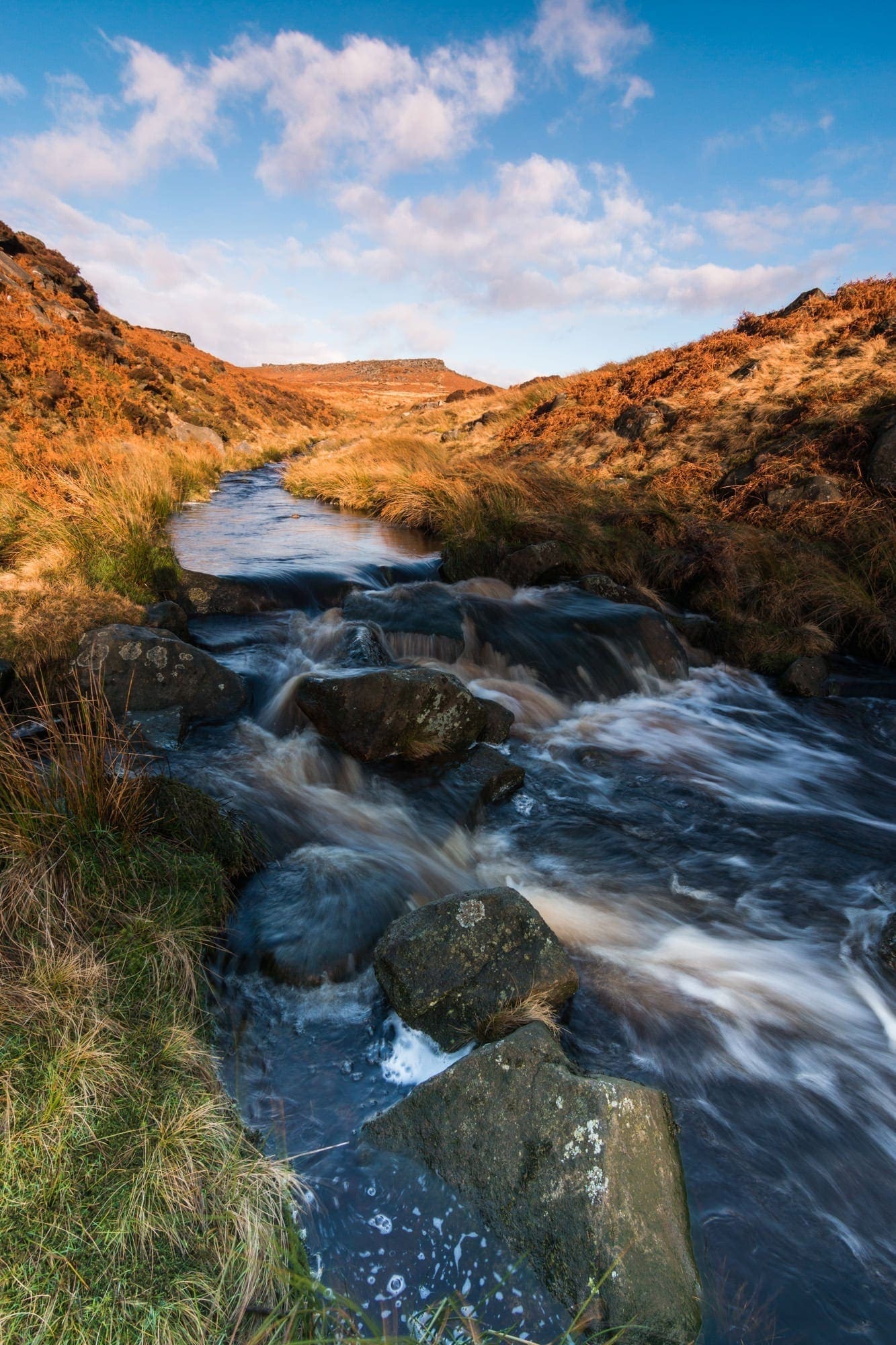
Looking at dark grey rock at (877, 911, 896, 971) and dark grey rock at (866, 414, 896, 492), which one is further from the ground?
dark grey rock at (866, 414, 896, 492)

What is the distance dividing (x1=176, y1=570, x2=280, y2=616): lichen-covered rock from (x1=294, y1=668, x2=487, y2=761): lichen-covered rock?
9.33ft

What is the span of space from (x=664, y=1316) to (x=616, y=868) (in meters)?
2.73

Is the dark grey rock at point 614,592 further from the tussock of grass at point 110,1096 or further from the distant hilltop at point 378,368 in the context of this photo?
the distant hilltop at point 378,368

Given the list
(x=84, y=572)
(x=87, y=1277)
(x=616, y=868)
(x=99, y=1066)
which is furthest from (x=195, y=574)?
(x=87, y=1277)

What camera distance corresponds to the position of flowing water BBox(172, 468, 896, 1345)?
6.79ft

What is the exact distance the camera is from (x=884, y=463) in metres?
9.77

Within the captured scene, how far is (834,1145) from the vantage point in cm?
263

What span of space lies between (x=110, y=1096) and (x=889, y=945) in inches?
146

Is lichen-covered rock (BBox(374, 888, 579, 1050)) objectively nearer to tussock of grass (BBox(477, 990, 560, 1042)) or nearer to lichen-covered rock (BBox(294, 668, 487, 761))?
tussock of grass (BBox(477, 990, 560, 1042))

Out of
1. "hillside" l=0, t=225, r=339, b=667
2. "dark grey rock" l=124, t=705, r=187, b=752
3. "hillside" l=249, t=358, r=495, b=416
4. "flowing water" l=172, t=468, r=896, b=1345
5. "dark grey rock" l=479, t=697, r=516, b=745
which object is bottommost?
"flowing water" l=172, t=468, r=896, b=1345

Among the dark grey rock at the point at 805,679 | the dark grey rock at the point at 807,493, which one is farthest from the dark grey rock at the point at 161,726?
the dark grey rock at the point at 807,493

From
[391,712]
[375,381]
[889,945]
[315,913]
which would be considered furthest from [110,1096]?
[375,381]

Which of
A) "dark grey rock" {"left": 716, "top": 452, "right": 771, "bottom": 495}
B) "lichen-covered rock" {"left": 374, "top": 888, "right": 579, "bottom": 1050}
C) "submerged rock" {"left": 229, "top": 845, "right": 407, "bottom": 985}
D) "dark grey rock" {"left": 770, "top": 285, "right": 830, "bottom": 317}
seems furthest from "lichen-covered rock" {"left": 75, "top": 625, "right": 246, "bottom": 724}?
"dark grey rock" {"left": 770, "top": 285, "right": 830, "bottom": 317}

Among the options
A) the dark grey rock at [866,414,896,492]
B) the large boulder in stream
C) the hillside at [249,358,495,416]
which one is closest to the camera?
the large boulder in stream
